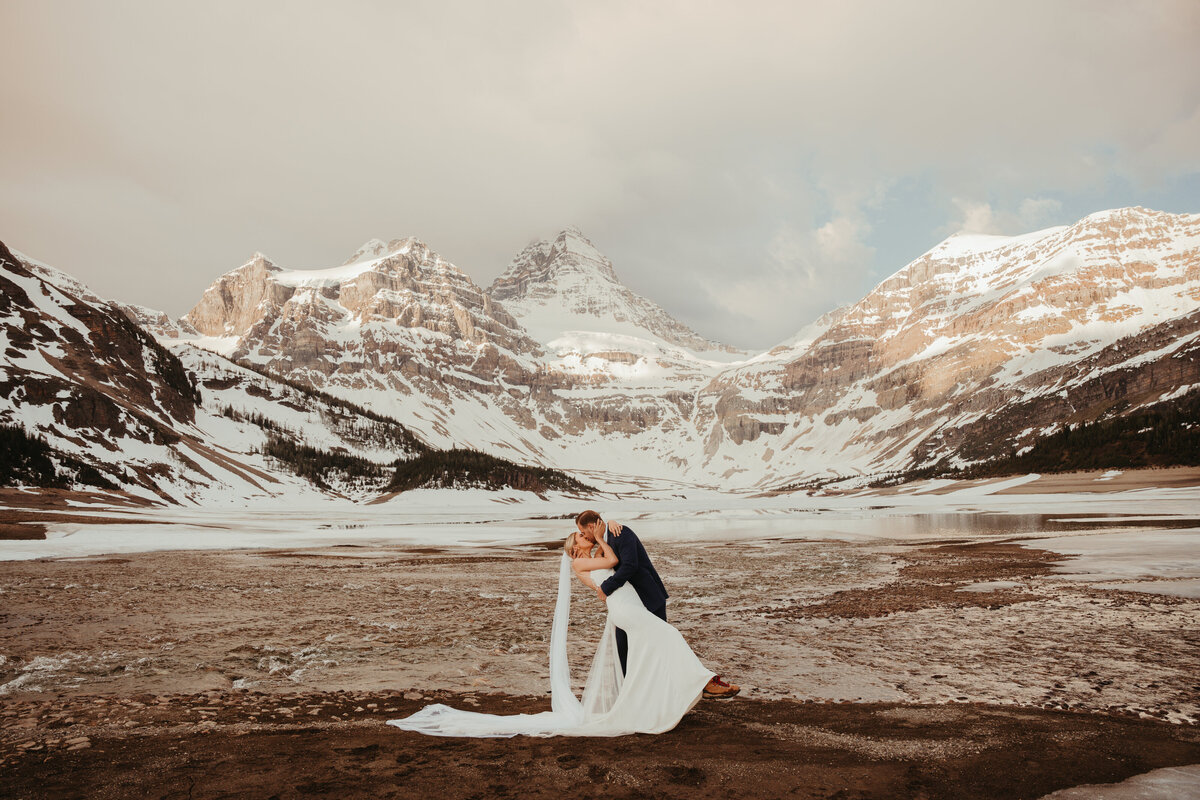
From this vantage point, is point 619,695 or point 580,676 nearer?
point 619,695

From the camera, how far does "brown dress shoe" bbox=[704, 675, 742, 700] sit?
351 inches

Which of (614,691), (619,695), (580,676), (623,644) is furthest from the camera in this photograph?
(580,676)

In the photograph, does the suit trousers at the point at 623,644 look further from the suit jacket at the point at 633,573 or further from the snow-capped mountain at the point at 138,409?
the snow-capped mountain at the point at 138,409

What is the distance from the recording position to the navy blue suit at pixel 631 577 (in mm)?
8820

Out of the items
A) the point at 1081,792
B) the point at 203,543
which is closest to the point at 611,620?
the point at 1081,792

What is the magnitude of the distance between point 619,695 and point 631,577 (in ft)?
5.01

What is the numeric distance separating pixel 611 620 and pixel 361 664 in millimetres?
5285

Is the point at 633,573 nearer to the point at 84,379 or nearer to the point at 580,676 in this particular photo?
the point at 580,676

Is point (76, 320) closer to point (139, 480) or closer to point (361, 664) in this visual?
point (139, 480)

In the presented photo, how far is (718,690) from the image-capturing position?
29.3ft

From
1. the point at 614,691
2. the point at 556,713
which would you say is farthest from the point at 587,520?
the point at 556,713

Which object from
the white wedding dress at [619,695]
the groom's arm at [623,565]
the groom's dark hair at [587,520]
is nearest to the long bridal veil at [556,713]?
the white wedding dress at [619,695]

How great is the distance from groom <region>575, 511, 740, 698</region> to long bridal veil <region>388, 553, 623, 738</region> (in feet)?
0.80

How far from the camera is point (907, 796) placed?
217 inches
